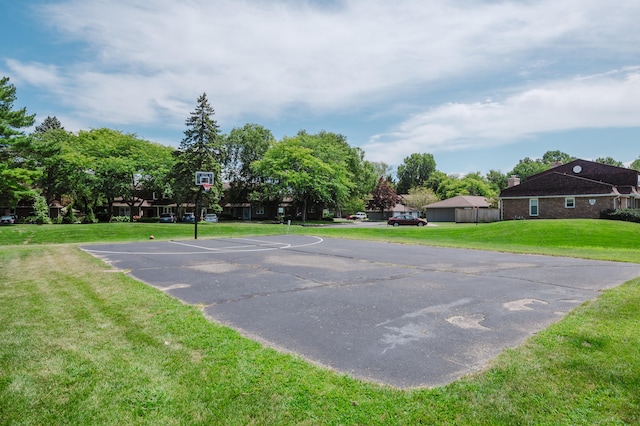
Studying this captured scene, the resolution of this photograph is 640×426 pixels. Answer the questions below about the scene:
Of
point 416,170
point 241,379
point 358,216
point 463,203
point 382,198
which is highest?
point 416,170

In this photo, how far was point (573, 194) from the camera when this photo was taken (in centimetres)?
3525

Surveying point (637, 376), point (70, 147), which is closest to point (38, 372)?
point (637, 376)

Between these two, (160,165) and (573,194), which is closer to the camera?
(573,194)

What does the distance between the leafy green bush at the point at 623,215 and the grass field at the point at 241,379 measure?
3217 centimetres

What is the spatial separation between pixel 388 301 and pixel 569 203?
36.5 m

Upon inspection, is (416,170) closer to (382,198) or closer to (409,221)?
(382,198)

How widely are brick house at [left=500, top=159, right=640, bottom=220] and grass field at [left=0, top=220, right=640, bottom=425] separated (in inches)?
1360

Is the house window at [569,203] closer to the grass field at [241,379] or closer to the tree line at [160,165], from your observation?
the tree line at [160,165]

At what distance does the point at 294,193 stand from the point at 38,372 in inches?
1877

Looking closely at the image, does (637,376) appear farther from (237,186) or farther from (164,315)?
(237,186)

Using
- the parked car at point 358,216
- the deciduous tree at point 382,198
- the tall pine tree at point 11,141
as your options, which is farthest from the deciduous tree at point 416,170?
the tall pine tree at point 11,141

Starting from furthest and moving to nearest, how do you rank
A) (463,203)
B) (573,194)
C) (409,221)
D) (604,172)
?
(463,203)
(409,221)
(604,172)
(573,194)

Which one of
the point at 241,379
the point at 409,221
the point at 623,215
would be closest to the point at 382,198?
the point at 409,221

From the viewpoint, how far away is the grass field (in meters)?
3.06
